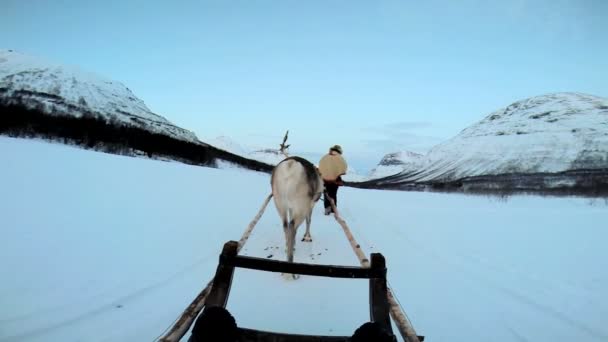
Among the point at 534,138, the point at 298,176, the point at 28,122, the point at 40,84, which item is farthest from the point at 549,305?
the point at 40,84

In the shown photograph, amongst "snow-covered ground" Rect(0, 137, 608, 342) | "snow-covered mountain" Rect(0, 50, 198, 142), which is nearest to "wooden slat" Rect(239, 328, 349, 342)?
"snow-covered ground" Rect(0, 137, 608, 342)

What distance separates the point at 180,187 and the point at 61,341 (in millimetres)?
8800

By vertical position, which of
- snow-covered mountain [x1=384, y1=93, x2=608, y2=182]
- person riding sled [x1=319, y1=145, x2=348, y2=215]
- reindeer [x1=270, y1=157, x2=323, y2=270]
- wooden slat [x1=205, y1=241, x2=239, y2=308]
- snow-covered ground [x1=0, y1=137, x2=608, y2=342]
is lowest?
snow-covered ground [x1=0, y1=137, x2=608, y2=342]

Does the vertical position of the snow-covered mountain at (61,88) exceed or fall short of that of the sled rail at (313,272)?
it exceeds it

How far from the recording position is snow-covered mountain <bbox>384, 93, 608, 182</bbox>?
12012 cm

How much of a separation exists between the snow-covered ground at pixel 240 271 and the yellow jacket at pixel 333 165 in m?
2.05

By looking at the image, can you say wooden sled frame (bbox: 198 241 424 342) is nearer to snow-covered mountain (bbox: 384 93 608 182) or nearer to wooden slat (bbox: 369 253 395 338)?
wooden slat (bbox: 369 253 395 338)

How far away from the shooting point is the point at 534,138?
149m

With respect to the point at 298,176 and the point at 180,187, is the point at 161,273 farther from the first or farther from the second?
the point at 180,187

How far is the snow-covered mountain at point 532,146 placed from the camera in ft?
394

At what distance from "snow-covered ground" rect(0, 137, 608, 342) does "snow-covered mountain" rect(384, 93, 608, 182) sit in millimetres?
132991

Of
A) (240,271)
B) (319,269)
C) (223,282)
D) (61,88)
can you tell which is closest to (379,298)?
(319,269)

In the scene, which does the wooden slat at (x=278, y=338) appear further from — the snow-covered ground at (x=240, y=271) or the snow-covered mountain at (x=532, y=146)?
the snow-covered mountain at (x=532, y=146)

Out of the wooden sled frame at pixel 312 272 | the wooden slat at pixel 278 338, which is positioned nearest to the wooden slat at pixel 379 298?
the wooden sled frame at pixel 312 272
